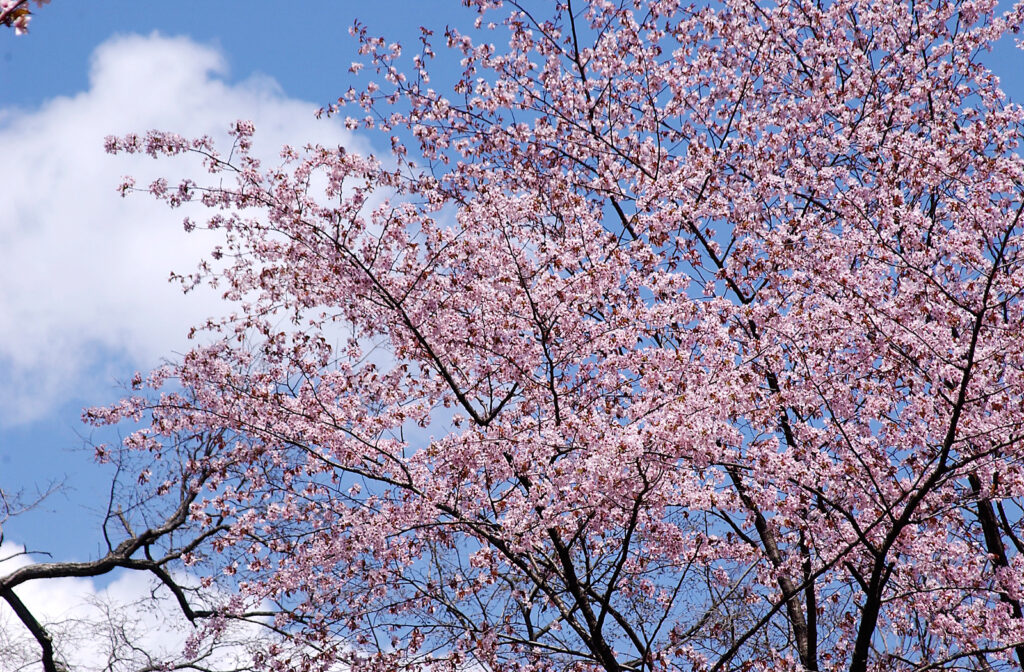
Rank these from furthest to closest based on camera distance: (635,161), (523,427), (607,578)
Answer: (635,161) < (607,578) < (523,427)

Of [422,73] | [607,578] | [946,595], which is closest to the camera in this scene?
[946,595]

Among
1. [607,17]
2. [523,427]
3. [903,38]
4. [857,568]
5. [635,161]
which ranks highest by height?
[607,17]

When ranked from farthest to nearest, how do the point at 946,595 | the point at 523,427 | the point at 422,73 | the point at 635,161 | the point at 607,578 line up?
the point at 422,73 < the point at 635,161 < the point at 607,578 < the point at 946,595 < the point at 523,427

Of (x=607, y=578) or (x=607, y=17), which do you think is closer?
(x=607, y=578)

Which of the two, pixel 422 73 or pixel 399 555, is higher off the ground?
A: pixel 422 73

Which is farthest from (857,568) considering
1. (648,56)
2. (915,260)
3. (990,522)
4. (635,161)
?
(648,56)

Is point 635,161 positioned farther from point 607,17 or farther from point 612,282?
point 612,282

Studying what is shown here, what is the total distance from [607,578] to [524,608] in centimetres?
95

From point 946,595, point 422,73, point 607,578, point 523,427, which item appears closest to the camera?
point 523,427

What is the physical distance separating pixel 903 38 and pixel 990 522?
6637mm

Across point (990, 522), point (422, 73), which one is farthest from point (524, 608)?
point (422, 73)

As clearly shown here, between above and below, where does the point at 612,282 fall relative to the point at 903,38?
below

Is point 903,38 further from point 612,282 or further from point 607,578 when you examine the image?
point 607,578

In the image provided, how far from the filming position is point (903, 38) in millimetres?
12344
